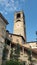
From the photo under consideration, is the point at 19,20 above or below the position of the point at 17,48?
above

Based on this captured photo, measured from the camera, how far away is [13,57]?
83.7 ft

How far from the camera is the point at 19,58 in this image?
87.6ft

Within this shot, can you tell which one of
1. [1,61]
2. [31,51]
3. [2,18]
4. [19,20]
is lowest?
[1,61]

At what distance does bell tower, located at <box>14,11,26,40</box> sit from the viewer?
45.2m

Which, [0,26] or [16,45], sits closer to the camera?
[0,26]

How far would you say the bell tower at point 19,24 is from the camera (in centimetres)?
4518

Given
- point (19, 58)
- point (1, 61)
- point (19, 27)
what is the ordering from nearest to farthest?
point (1, 61) → point (19, 58) → point (19, 27)

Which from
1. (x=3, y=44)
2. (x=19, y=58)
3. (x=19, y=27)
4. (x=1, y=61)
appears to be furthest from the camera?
(x=19, y=27)

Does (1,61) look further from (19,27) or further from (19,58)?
(19,27)

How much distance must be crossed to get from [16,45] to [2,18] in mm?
5916

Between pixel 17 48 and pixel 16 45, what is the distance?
757 mm

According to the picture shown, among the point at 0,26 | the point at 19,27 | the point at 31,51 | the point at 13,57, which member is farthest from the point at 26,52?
the point at 19,27

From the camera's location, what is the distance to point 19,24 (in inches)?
1849

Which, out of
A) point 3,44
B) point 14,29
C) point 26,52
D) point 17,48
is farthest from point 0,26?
point 14,29
